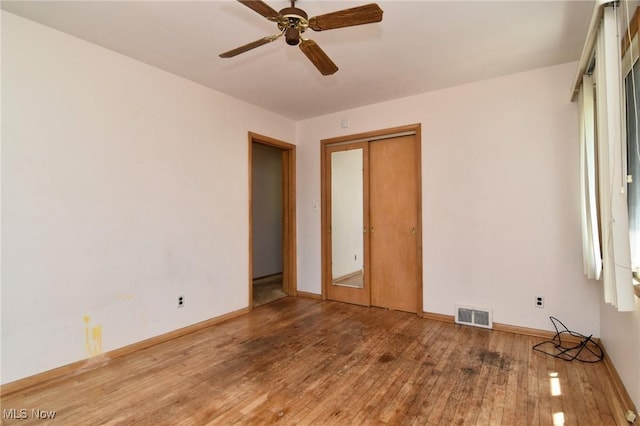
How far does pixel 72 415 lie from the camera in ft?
6.27

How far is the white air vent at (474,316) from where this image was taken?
3246mm

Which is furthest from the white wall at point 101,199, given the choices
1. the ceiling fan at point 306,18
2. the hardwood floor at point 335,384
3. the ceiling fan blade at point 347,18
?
the ceiling fan blade at point 347,18

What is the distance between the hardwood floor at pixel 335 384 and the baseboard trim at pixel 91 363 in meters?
0.05

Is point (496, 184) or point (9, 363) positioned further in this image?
point (496, 184)

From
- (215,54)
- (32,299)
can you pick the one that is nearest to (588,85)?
(215,54)

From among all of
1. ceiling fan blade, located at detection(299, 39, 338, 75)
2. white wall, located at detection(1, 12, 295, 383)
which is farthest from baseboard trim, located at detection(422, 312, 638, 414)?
ceiling fan blade, located at detection(299, 39, 338, 75)

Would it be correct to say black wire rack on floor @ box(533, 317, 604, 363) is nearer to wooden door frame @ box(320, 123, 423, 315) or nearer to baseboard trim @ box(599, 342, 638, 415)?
baseboard trim @ box(599, 342, 638, 415)

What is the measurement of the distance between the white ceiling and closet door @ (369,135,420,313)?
80 cm

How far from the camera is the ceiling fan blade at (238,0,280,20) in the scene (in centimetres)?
158

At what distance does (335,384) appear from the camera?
223 cm

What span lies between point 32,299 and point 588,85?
4536mm

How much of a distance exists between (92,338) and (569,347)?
4122mm

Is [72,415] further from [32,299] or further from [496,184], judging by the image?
[496,184]

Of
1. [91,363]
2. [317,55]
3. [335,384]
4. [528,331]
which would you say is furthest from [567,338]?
[91,363]
